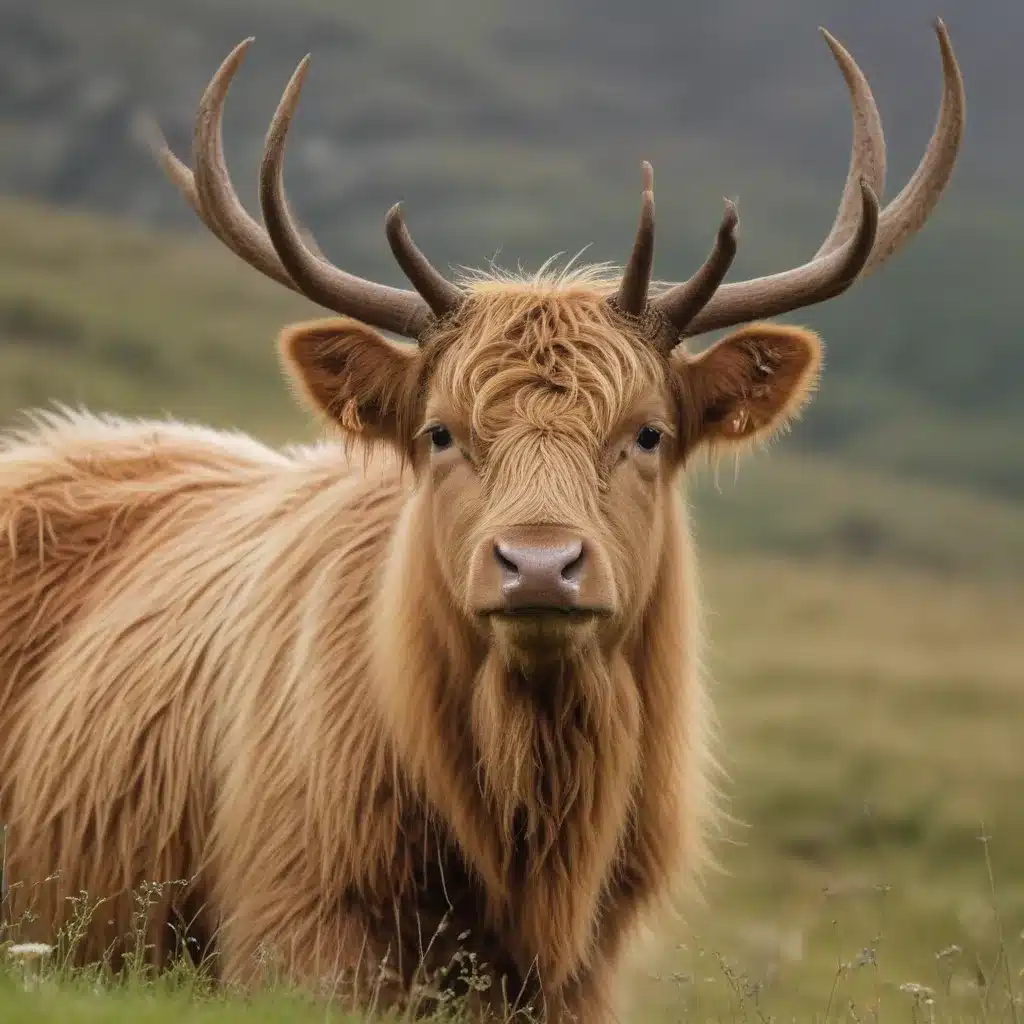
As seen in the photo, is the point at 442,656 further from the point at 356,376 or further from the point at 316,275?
the point at 316,275

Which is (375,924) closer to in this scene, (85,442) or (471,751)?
(471,751)

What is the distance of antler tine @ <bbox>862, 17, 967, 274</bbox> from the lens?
221 inches

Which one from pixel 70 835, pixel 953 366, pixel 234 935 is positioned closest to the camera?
pixel 234 935

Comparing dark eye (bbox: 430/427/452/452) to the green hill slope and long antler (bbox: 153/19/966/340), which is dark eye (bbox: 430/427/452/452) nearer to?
long antler (bbox: 153/19/966/340)

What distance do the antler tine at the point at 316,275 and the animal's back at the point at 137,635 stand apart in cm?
64

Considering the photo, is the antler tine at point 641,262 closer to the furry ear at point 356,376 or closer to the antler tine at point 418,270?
the antler tine at point 418,270

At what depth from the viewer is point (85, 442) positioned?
707 centimetres

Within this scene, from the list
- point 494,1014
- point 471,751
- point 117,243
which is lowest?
point 494,1014

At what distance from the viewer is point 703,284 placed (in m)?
5.17

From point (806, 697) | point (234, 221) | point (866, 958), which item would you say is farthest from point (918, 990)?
point (806, 697)

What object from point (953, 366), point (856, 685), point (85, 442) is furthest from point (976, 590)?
point (953, 366)

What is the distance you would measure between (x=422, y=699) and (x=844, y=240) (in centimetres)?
198

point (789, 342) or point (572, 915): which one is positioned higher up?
point (789, 342)

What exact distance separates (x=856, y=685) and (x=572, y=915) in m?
40.3
